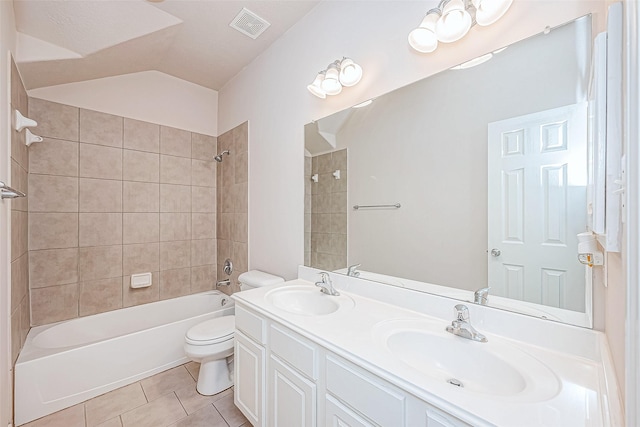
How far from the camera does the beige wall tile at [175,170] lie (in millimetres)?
2719

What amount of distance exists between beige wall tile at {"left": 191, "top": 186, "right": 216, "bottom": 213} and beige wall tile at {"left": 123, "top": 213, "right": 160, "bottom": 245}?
384mm

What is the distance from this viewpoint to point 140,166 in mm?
2588

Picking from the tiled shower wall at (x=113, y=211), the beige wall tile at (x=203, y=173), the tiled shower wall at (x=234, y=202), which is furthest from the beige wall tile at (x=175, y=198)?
the tiled shower wall at (x=234, y=202)

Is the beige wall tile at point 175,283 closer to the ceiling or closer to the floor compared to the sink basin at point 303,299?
closer to the floor

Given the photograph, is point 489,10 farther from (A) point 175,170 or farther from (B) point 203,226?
(B) point 203,226

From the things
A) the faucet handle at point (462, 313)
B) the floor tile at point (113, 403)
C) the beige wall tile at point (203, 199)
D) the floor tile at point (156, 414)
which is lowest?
the floor tile at point (113, 403)

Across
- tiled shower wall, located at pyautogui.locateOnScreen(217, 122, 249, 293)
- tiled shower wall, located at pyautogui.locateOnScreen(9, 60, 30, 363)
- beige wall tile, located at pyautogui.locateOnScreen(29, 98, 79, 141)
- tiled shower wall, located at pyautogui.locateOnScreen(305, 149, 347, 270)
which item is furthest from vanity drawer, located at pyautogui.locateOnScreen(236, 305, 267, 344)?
beige wall tile, located at pyautogui.locateOnScreen(29, 98, 79, 141)

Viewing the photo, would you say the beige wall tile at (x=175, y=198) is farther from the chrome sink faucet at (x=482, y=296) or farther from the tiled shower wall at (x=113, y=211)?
the chrome sink faucet at (x=482, y=296)

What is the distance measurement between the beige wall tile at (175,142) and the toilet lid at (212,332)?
5.70 ft

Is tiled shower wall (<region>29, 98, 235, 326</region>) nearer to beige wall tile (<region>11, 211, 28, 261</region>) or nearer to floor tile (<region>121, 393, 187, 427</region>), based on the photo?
beige wall tile (<region>11, 211, 28, 261</region>)

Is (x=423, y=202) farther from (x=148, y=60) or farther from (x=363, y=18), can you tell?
(x=148, y=60)

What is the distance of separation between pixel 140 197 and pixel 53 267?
83 centimetres

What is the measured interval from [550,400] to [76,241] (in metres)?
3.06

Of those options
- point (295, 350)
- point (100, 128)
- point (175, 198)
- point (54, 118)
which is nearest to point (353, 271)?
point (295, 350)
